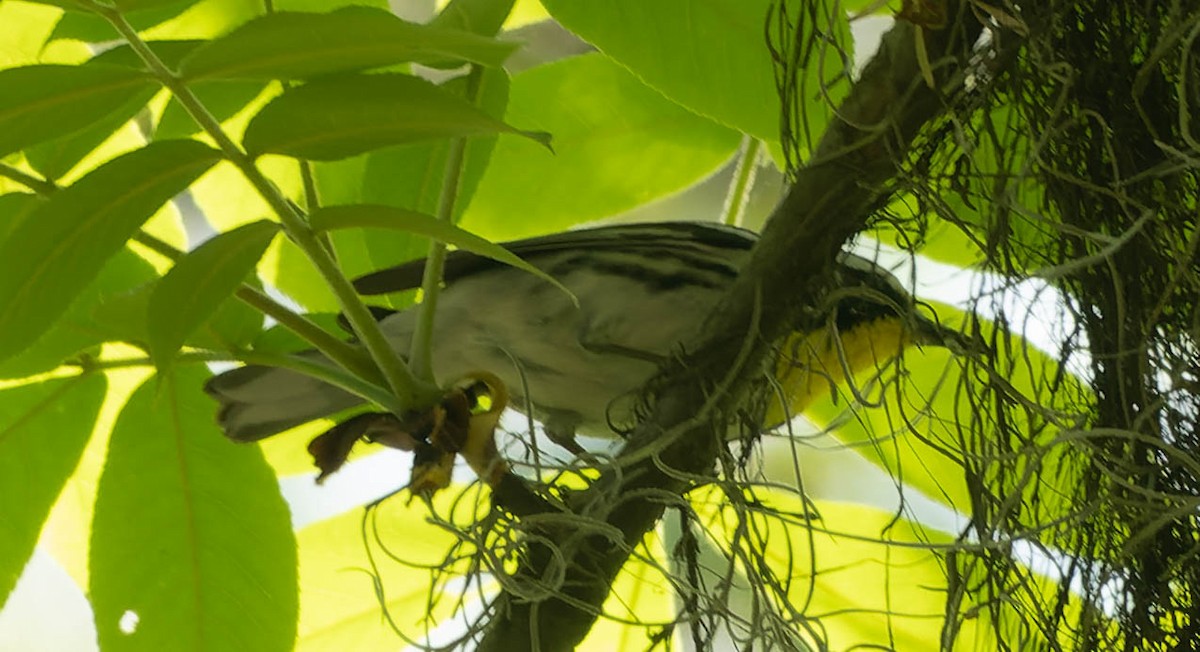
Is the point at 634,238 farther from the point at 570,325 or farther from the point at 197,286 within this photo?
the point at 197,286

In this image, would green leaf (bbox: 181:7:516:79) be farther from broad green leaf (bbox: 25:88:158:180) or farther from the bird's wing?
the bird's wing

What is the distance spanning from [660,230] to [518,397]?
0.17m

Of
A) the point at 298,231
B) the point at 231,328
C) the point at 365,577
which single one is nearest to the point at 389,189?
the point at 231,328

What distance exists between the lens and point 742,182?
3.11 ft

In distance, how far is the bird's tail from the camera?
77 cm

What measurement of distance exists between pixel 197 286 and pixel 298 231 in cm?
5

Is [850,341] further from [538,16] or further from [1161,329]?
[538,16]

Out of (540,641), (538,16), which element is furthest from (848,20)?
(538,16)

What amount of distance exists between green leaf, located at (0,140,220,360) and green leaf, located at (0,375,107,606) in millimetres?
285

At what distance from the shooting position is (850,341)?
29.2 inches

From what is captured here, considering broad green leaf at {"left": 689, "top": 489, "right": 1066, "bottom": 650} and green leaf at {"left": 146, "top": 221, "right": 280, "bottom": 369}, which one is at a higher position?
broad green leaf at {"left": 689, "top": 489, "right": 1066, "bottom": 650}

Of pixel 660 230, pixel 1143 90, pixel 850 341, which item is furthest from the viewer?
pixel 660 230

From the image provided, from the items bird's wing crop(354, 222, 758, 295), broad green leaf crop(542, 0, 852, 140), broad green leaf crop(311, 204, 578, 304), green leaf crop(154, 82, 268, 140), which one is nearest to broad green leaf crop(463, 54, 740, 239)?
bird's wing crop(354, 222, 758, 295)

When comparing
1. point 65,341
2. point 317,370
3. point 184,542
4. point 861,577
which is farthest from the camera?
point 861,577
